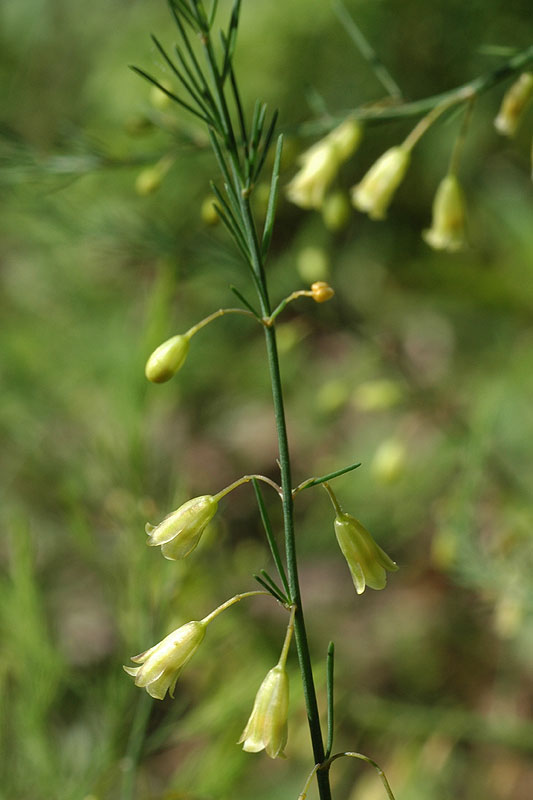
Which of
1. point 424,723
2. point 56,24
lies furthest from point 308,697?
point 56,24

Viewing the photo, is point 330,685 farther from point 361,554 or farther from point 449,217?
point 449,217

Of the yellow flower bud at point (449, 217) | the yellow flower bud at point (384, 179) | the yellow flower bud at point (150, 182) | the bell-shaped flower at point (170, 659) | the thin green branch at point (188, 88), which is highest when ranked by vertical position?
the thin green branch at point (188, 88)

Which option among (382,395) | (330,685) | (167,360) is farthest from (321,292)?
→ (382,395)

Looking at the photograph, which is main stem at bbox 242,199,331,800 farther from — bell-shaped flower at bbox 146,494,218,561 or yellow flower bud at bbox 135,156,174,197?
yellow flower bud at bbox 135,156,174,197

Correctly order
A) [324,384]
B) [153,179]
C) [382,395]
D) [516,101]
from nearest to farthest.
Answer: [516,101], [153,179], [382,395], [324,384]

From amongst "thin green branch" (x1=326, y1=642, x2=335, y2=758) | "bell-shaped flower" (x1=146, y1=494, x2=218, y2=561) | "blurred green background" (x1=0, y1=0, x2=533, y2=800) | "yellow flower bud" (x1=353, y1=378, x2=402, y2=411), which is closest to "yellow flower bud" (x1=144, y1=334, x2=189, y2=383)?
"bell-shaped flower" (x1=146, y1=494, x2=218, y2=561)

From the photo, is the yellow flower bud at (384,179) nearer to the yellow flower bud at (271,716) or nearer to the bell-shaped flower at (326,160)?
the bell-shaped flower at (326,160)

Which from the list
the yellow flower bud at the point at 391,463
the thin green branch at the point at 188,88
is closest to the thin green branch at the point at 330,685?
the thin green branch at the point at 188,88
